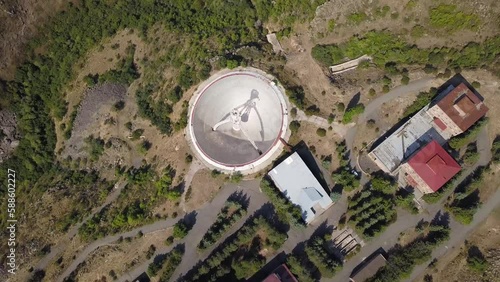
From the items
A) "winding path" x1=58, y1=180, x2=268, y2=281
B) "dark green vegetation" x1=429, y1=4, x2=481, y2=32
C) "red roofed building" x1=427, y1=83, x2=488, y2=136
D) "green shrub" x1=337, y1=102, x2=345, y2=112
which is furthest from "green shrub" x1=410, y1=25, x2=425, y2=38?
"winding path" x1=58, y1=180, x2=268, y2=281

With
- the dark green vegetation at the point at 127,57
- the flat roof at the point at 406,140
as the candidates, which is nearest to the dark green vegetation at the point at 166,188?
the dark green vegetation at the point at 127,57

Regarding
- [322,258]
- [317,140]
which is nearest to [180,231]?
[322,258]

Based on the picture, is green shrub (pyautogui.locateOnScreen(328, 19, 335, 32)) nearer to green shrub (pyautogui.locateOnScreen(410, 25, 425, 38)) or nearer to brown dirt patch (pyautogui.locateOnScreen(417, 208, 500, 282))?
green shrub (pyautogui.locateOnScreen(410, 25, 425, 38))

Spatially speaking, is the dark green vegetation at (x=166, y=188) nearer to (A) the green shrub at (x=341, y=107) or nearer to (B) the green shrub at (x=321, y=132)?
(B) the green shrub at (x=321, y=132)

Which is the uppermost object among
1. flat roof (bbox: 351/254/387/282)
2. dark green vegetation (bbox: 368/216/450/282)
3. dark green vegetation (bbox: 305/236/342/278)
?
dark green vegetation (bbox: 305/236/342/278)

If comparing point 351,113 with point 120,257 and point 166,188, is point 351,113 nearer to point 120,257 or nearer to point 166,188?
point 166,188

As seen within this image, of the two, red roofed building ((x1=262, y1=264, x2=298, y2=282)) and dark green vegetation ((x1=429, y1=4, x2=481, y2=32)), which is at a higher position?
dark green vegetation ((x1=429, y1=4, x2=481, y2=32))

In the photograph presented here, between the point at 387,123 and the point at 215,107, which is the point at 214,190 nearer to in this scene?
the point at 215,107
